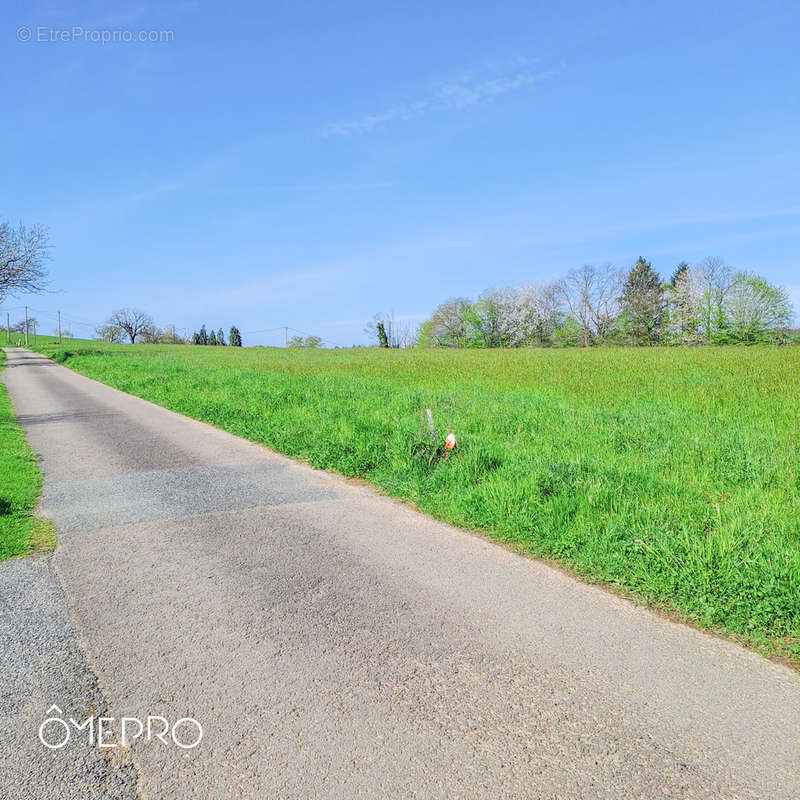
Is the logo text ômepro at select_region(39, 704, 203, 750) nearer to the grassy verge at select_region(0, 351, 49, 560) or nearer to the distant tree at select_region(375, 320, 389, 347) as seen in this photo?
the grassy verge at select_region(0, 351, 49, 560)

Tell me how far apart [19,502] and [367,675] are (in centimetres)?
530

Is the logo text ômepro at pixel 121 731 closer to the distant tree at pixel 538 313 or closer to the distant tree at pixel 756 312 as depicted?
the distant tree at pixel 756 312

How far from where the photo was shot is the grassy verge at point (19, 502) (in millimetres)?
5078

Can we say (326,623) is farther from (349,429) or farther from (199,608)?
(349,429)

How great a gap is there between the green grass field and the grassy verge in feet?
11.4

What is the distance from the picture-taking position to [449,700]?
9.12 ft

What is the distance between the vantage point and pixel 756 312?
173ft

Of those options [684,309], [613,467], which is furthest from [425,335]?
[613,467]

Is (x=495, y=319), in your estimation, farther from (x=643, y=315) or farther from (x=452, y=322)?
(x=643, y=315)

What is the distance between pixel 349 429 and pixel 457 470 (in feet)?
9.40

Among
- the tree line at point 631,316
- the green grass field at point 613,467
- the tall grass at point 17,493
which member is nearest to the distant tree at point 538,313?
the tree line at point 631,316

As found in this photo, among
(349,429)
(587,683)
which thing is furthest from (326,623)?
(349,429)

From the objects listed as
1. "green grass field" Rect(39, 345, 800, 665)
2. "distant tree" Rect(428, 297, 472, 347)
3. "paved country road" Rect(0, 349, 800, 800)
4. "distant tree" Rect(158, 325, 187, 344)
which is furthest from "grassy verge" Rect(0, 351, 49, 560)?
"distant tree" Rect(158, 325, 187, 344)

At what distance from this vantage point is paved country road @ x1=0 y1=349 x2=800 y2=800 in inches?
91.0
